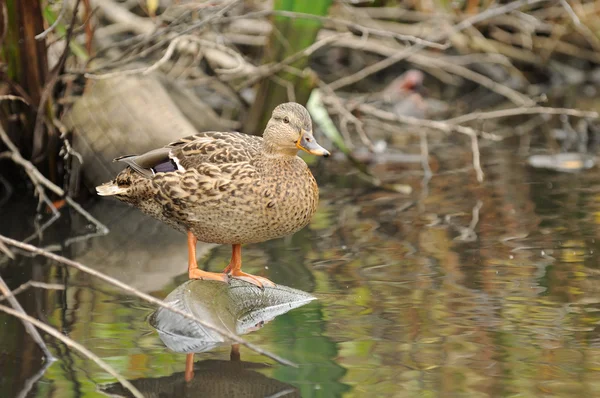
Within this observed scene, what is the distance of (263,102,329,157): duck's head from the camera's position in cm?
418

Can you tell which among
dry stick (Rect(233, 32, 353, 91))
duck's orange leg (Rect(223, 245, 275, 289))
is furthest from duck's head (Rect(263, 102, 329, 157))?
dry stick (Rect(233, 32, 353, 91))

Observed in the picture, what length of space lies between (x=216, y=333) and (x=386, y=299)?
0.86 m

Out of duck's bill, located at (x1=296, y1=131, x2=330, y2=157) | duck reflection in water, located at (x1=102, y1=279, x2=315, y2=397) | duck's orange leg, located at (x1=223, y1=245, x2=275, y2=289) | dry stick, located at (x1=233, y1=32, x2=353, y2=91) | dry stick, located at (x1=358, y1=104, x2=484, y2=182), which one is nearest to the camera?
duck reflection in water, located at (x1=102, y1=279, x2=315, y2=397)

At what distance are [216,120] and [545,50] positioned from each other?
546 centimetres

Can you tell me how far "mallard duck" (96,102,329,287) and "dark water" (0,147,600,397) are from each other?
415 mm

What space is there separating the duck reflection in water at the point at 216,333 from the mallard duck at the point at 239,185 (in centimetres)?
8

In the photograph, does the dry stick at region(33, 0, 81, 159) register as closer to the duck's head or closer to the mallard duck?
the mallard duck

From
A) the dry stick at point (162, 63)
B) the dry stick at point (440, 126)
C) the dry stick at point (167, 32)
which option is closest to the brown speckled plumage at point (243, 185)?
the dry stick at point (162, 63)

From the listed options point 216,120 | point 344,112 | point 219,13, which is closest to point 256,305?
point 219,13

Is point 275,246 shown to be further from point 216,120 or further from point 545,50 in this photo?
point 545,50

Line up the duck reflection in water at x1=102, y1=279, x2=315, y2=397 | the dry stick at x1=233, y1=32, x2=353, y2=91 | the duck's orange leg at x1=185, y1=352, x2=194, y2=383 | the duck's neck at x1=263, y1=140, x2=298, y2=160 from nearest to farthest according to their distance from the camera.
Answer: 1. the duck reflection in water at x1=102, y1=279, x2=315, y2=397
2. the duck's orange leg at x1=185, y1=352, x2=194, y2=383
3. the duck's neck at x1=263, y1=140, x2=298, y2=160
4. the dry stick at x1=233, y1=32, x2=353, y2=91

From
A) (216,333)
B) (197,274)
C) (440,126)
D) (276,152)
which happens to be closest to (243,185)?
(276,152)

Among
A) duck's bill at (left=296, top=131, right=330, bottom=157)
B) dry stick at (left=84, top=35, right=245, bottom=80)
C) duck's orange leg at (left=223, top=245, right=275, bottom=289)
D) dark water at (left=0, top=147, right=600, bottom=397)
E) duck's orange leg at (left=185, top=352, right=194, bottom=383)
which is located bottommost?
duck's orange leg at (left=185, top=352, right=194, bottom=383)

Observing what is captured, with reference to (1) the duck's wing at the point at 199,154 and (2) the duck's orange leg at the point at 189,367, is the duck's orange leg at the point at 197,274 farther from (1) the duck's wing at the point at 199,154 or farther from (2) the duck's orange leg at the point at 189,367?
(2) the duck's orange leg at the point at 189,367
